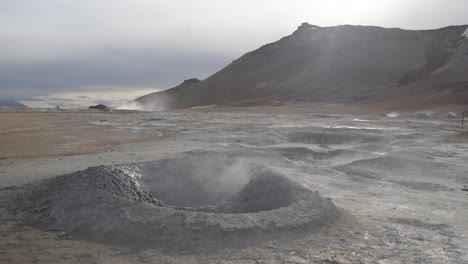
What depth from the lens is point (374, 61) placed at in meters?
60.1

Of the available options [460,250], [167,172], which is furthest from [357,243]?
[167,172]

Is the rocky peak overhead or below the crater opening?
overhead

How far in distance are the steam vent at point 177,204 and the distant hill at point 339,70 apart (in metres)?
33.2

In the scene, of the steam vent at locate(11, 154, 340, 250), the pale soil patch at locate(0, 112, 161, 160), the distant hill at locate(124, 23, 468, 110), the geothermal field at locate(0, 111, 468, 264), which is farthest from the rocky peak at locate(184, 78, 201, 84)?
the steam vent at locate(11, 154, 340, 250)

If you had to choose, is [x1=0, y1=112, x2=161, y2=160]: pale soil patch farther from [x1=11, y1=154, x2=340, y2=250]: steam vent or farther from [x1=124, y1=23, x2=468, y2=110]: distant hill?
[x1=124, y1=23, x2=468, y2=110]: distant hill

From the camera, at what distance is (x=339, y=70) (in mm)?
60312

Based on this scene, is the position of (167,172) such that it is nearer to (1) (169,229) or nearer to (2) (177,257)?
(1) (169,229)

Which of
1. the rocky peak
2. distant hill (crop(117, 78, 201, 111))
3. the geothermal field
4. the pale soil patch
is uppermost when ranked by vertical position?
the rocky peak

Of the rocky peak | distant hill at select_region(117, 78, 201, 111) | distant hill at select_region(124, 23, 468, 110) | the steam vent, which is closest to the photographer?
the steam vent

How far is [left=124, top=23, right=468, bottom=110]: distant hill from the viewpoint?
46656 millimetres

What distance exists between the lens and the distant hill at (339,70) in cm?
4666

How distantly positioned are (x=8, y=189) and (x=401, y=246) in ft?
16.7

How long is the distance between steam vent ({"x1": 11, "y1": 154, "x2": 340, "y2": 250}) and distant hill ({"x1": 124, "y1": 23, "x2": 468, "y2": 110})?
33185mm

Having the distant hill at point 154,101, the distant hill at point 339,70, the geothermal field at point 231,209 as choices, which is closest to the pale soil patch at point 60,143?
the geothermal field at point 231,209
